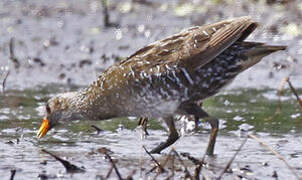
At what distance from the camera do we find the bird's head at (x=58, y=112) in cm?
726

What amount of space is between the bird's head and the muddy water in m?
0.15

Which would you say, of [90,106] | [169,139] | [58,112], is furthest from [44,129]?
[169,139]

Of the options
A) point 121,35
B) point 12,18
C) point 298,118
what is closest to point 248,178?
point 298,118

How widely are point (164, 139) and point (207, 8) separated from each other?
19.0ft

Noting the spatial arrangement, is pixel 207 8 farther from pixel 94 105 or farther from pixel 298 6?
pixel 94 105

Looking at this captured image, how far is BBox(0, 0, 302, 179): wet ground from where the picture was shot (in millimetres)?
6535

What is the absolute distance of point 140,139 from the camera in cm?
748

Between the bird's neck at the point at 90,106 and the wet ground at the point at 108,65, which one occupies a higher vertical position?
the bird's neck at the point at 90,106

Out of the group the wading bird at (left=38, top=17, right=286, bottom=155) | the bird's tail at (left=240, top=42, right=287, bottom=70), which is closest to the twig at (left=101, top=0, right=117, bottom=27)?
the wading bird at (left=38, top=17, right=286, bottom=155)

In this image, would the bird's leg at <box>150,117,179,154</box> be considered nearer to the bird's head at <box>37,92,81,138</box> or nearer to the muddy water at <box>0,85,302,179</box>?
the muddy water at <box>0,85,302,179</box>

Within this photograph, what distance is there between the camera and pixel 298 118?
324 inches

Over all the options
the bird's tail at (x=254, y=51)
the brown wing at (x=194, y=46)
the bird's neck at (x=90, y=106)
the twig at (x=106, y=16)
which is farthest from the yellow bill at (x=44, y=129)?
the twig at (x=106, y=16)

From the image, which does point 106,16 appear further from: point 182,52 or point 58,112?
point 182,52

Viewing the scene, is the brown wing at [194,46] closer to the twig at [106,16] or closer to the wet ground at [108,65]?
the wet ground at [108,65]
